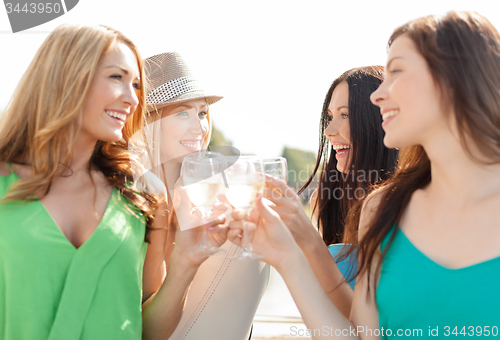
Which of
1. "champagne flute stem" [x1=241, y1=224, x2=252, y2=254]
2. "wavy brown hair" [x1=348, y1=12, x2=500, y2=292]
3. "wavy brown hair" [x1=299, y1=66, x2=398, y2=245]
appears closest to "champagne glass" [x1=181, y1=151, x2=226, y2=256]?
"champagne flute stem" [x1=241, y1=224, x2=252, y2=254]

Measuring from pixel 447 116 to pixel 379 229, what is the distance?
0.57 meters

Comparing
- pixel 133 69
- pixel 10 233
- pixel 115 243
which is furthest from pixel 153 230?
pixel 133 69

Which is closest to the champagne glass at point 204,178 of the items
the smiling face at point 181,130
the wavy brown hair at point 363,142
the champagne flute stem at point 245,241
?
the champagne flute stem at point 245,241

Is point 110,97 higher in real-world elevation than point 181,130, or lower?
higher

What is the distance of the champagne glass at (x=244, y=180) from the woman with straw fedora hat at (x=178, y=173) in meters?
0.55

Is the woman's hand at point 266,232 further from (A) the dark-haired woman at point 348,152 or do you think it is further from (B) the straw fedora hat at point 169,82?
(B) the straw fedora hat at point 169,82

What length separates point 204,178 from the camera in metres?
1.80

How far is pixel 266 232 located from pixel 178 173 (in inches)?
50.8

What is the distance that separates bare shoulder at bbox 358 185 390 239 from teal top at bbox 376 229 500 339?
0.21 m

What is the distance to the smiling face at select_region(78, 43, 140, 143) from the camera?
1981mm

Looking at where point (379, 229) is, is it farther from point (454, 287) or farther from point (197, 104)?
point (197, 104)

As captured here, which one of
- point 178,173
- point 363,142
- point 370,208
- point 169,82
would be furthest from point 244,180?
point 363,142

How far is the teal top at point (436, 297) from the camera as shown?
169 centimetres

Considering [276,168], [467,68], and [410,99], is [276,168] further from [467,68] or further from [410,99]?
[467,68]
